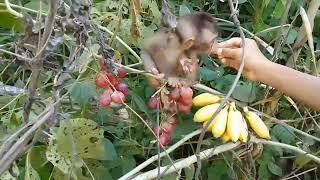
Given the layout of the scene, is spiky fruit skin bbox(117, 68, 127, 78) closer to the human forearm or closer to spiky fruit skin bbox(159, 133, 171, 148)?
spiky fruit skin bbox(159, 133, 171, 148)

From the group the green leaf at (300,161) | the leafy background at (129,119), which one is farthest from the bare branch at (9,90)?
the green leaf at (300,161)

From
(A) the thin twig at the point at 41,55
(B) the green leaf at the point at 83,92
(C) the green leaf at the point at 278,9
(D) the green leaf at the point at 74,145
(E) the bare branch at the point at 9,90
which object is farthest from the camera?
(C) the green leaf at the point at 278,9

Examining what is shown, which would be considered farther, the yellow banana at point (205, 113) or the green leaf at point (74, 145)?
the yellow banana at point (205, 113)

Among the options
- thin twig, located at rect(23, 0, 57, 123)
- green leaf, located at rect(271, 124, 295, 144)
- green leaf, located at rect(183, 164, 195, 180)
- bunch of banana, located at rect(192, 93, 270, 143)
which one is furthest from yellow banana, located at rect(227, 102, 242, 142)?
thin twig, located at rect(23, 0, 57, 123)

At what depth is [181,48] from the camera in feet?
3.80

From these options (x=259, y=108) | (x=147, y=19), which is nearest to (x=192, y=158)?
(x=259, y=108)

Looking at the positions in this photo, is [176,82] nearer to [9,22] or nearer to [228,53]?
[228,53]

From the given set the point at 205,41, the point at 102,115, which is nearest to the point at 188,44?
the point at 205,41

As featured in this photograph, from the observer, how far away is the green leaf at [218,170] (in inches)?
61.4

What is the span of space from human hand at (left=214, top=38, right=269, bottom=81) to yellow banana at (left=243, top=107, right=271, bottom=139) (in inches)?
7.6

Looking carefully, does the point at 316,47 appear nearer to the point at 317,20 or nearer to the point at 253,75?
the point at 317,20

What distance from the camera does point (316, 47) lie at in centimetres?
177

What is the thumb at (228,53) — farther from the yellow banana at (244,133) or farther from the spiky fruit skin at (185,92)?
the yellow banana at (244,133)

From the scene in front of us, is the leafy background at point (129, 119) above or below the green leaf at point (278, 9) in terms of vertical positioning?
below
